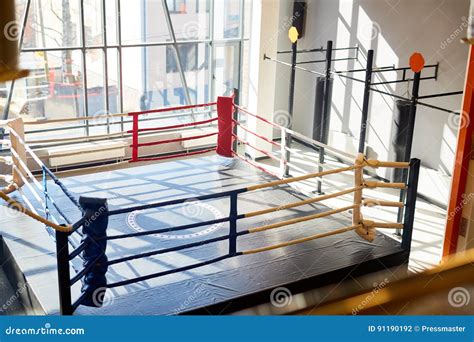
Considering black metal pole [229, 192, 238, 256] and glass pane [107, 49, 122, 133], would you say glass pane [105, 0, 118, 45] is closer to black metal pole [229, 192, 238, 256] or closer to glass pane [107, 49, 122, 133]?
glass pane [107, 49, 122, 133]

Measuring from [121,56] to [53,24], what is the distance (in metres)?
1.07

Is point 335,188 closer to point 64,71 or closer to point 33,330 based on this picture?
point 64,71

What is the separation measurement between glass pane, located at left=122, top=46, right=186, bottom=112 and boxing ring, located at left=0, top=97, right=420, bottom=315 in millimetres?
2644

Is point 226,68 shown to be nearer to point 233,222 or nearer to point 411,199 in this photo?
point 411,199

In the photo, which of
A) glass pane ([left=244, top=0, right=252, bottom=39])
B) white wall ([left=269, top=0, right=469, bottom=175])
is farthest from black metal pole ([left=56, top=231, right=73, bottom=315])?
glass pane ([left=244, top=0, right=252, bottom=39])

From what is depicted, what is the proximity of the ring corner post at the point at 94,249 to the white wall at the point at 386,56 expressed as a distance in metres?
4.66

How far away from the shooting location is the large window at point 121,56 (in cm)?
870

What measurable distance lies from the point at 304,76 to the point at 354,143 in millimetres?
1610

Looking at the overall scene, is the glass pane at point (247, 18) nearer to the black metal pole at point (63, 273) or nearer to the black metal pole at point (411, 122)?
the black metal pole at point (411, 122)

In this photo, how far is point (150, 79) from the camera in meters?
9.90

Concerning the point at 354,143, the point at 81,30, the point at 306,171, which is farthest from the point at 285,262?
the point at 81,30

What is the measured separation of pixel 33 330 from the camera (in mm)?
3336

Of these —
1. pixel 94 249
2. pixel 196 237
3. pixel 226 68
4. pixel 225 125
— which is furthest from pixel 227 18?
pixel 94 249

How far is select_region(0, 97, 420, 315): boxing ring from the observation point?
4305 millimetres
